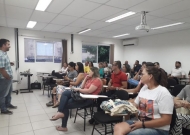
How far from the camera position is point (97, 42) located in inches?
314

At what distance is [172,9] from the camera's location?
3.55 m

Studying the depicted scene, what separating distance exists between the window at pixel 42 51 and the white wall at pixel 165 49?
434 cm

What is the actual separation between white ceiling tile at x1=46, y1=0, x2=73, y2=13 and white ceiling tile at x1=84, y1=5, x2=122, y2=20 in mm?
790

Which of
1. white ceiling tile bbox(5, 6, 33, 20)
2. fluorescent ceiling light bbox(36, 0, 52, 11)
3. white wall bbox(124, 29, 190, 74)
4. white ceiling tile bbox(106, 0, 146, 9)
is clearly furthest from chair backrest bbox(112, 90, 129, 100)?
white wall bbox(124, 29, 190, 74)

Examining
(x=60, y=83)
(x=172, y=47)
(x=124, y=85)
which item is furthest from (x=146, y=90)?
(x=172, y=47)

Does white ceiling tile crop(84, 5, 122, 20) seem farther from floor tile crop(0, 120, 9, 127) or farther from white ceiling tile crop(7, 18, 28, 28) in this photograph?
floor tile crop(0, 120, 9, 127)

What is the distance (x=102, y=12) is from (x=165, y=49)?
4364mm

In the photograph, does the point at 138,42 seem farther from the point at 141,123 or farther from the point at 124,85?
the point at 141,123

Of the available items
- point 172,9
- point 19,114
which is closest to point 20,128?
point 19,114

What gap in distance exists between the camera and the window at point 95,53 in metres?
7.98

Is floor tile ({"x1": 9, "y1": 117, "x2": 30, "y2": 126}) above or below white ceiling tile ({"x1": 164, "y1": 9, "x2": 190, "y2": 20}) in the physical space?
below

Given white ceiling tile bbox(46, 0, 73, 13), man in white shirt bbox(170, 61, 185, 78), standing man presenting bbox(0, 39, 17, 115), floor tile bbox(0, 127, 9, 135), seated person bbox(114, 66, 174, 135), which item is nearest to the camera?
seated person bbox(114, 66, 174, 135)

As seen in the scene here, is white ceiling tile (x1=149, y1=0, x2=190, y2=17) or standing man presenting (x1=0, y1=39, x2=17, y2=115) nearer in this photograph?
standing man presenting (x1=0, y1=39, x2=17, y2=115)

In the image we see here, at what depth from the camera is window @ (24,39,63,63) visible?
650cm
